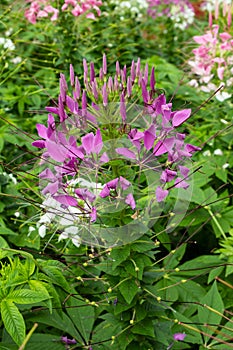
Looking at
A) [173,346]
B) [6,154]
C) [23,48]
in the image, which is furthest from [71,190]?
[23,48]

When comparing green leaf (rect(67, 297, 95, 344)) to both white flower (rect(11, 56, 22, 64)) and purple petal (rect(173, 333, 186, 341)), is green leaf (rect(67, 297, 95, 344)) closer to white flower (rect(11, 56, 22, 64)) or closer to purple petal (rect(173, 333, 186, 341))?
purple petal (rect(173, 333, 186, 341))

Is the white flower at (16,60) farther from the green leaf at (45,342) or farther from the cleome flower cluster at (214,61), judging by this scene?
the green leaf at (45,342)

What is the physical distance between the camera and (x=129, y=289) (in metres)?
1.32

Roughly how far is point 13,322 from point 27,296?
0.22 ft

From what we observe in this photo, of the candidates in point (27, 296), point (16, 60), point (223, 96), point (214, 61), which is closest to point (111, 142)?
point (27, 296)

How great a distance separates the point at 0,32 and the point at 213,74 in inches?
55.4

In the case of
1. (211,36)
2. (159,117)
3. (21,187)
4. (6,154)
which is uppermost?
(159,117)

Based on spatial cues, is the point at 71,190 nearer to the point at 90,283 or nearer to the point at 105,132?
the point at 105,132

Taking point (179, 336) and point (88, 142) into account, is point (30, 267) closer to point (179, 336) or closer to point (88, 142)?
point (88, 142)

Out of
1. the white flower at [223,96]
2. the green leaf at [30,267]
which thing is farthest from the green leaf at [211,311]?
the white flower at [223,96]

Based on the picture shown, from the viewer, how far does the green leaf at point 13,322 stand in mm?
1124

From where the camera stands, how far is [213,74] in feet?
7.91

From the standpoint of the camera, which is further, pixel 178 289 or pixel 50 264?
pixel 178 289

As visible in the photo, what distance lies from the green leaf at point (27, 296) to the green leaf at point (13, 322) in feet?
0.07
